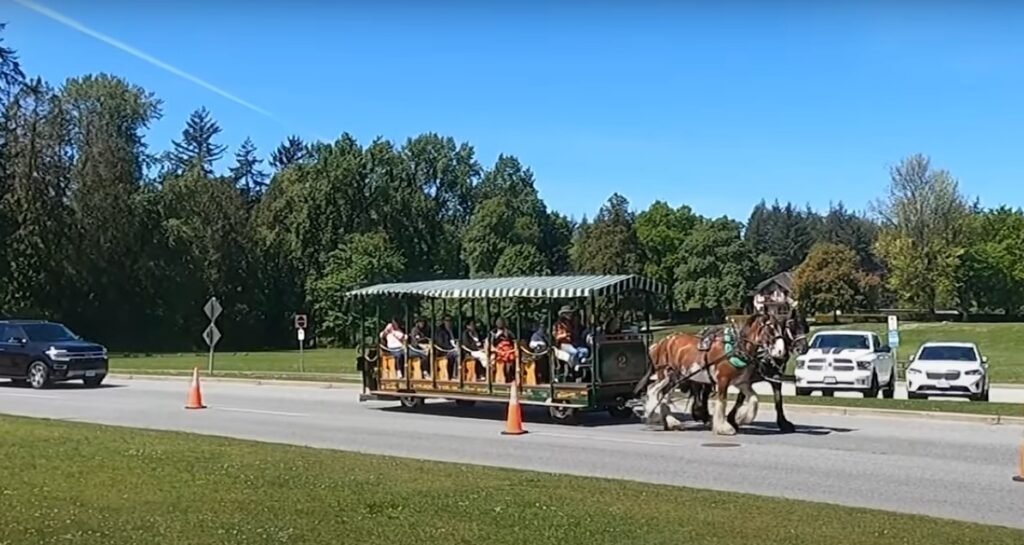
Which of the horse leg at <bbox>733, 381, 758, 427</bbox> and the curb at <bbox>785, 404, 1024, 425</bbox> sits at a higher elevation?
the horse leg at <bbox>733, 381, 758, 427</bbox>

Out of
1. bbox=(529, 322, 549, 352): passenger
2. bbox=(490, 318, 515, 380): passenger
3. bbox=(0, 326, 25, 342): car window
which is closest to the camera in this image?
bbox=(529, 322, 549, 352): passenger

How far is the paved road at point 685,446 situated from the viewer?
12547 millimetres

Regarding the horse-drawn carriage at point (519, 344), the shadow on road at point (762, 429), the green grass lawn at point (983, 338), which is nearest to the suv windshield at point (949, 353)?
the shadow on road at point (762, 429)

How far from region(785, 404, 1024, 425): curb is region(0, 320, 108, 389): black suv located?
18704 millimetres

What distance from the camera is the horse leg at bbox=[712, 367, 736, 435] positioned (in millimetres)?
18141

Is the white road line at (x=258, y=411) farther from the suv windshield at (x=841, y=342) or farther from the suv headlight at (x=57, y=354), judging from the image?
the suv windshield at (x=841, y=342)

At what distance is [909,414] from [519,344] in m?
7.39

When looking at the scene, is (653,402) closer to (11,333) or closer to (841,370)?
(841,370)

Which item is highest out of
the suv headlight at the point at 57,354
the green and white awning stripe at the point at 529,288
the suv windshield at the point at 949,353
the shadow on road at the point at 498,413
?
the green and white awning stripe at the point at 529,288

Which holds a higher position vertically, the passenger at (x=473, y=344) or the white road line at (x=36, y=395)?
the passenger at (x=473, y=344)

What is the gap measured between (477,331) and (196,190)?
61.1 metres

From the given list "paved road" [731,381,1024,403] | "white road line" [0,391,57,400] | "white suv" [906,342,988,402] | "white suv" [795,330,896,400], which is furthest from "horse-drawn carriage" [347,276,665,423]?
"white suv" [906,342,988,402]

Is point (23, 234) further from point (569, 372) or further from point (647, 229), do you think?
point (647, 229)

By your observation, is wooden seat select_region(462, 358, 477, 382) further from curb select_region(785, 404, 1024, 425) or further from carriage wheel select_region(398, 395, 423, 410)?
curb select_region(785, 404, 1024, 425)
